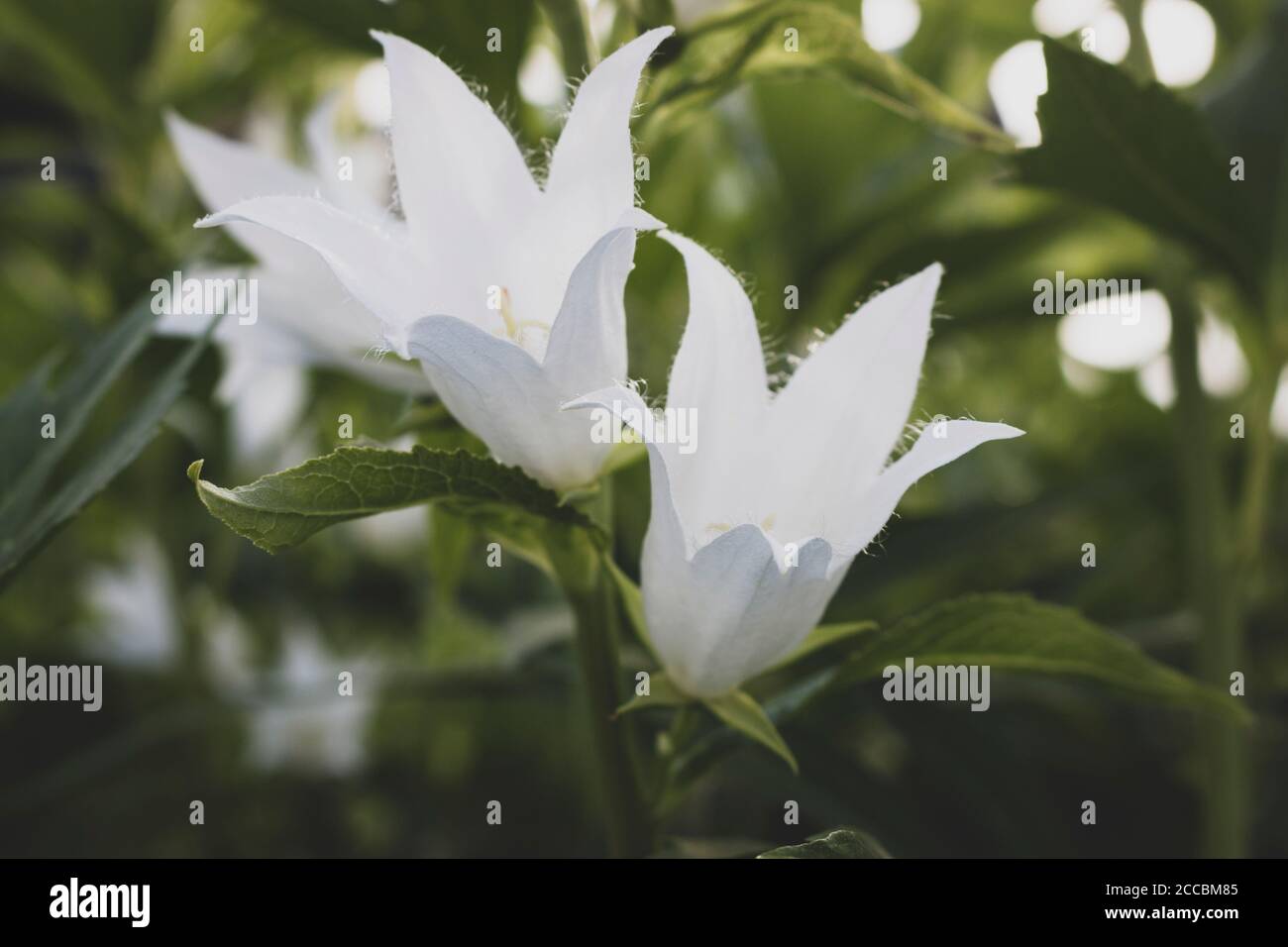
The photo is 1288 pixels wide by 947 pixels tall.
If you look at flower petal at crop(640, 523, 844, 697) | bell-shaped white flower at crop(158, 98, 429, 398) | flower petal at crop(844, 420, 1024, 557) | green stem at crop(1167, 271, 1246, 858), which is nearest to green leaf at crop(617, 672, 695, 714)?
flower petal at crop(640, 523, 844, 697)

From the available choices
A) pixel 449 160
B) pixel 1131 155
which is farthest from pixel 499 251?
pixel 1131 155

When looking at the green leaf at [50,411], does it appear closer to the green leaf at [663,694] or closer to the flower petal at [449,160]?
the flower petal at [449,160]

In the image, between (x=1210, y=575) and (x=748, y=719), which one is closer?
(x=748, y=719)

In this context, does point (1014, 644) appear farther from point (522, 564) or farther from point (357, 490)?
point (522, 564)

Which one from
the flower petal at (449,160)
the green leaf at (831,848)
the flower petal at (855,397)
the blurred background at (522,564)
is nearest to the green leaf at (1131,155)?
the blurred background at (522,564)

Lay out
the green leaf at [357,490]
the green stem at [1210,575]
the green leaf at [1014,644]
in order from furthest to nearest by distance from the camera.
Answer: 1. the green stem at [1210,575]
2. the green leaf at [1014,644]
3. the green leaf at [357,490]

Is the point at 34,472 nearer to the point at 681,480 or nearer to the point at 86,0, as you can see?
the point at 681,480

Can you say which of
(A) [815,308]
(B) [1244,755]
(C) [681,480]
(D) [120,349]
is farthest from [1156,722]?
(D) [120,349]
